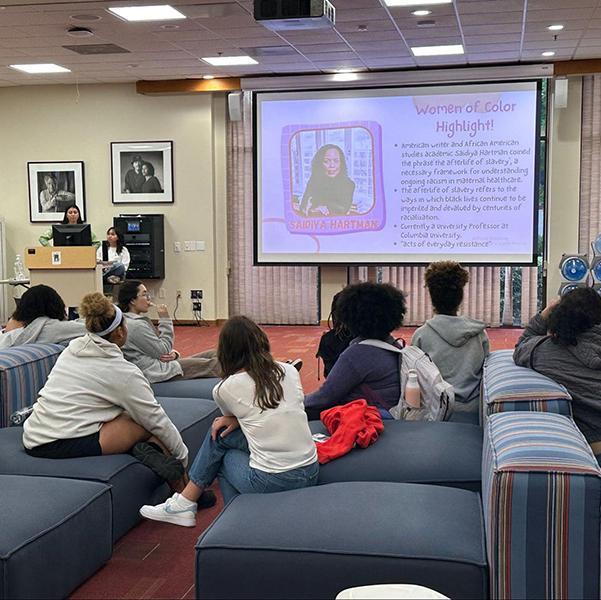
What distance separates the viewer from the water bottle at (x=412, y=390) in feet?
12.2

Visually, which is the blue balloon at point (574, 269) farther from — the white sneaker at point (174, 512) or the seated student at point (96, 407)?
the white sneaker at point (174, 512)

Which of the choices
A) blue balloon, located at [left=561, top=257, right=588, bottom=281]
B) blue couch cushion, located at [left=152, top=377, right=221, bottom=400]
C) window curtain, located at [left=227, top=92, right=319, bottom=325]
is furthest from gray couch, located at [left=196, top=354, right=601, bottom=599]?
window curtain, located at [left=227, top=92, right=319, bottom=325]

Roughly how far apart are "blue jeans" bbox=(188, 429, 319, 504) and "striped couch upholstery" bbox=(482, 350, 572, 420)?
753mm

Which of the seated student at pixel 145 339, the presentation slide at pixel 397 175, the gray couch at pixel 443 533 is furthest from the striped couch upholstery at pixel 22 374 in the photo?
the presentation slide at pixel 397 175

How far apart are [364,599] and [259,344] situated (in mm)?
1413

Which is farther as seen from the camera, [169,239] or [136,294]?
[169,239]

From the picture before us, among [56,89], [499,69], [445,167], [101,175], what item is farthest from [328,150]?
[56,89]

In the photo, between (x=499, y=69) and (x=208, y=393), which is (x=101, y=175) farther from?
(x=208, y=393)

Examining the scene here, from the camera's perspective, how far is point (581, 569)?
2309 mm

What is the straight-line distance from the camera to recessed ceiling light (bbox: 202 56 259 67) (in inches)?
371

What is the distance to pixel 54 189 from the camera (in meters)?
11.4

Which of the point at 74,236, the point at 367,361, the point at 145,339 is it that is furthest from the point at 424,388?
the point at 74,236

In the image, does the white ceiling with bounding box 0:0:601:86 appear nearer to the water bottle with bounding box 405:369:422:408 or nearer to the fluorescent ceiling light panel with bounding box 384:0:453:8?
the fluorescent ceiling light panel with bounding box 384:0:453:8

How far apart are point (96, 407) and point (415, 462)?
4.43ft
